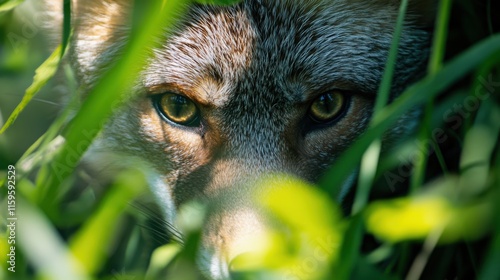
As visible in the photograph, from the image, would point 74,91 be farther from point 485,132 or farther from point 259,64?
point 485,132

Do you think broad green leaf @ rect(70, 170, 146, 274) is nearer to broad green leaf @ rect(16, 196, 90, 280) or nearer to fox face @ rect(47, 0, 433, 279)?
broad green leaf @ rect(16, 196, 90, 280)

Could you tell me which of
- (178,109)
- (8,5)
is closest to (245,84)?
(178,109)

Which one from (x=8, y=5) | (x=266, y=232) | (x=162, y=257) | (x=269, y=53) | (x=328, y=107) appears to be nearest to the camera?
(x=266, y=232)

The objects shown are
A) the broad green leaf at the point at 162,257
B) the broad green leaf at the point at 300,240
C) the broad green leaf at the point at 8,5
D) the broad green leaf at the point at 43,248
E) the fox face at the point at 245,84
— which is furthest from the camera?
the fox face at the point at 245,84

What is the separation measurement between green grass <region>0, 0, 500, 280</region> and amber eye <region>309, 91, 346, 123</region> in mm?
223

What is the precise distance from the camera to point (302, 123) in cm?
248

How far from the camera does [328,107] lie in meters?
2.51

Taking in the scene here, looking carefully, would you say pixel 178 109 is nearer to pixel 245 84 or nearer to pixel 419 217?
pixel 245 84

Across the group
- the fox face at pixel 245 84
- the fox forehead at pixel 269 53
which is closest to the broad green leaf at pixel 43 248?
the fox face at pixel 245 84

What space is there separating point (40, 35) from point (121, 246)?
96 cm

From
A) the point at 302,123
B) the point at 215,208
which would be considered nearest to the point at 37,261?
the point at 215,208

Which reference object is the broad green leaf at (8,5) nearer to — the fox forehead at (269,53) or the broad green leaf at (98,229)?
the fox forehead at (269,53)

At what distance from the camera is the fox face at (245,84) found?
238cm

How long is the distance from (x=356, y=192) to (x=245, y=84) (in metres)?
0.59
